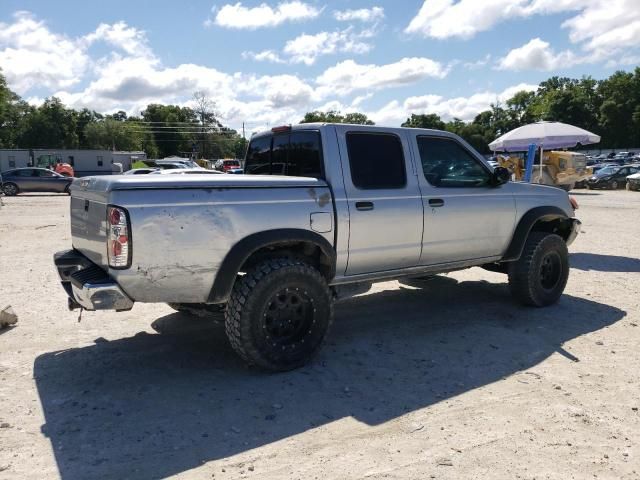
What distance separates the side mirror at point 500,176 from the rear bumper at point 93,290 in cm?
375

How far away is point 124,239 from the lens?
3.44 m

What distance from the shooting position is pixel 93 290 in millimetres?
3449

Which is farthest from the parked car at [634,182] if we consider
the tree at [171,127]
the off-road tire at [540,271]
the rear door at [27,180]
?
the tree at [171,127]

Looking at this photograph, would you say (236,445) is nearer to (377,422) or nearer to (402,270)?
(377,422)

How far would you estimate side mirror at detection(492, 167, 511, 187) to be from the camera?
5.37 meters

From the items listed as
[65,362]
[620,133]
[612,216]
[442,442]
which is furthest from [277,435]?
[620,133]

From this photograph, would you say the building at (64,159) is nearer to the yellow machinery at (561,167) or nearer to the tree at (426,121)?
the yellow machinery at (561,167)

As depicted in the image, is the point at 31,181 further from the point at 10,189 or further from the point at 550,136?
the point at 550,136

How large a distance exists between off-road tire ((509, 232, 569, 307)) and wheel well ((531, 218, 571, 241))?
0.97ft

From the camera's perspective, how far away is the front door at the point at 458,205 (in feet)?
16.2

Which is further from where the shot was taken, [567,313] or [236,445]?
[567,313]

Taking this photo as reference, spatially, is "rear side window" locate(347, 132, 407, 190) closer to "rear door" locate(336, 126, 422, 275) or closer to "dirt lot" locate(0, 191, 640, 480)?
"rear door" locate(336, 126, 422, 275)

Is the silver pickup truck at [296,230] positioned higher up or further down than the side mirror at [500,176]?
further down

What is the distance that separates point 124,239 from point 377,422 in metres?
2.03
